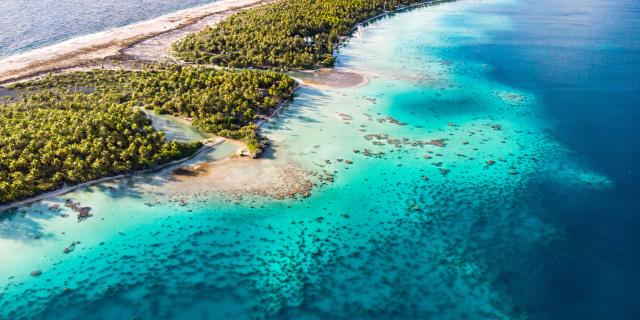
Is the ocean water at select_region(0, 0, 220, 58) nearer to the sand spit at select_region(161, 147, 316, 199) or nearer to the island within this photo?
the island

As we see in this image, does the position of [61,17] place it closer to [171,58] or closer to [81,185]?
[171,58]

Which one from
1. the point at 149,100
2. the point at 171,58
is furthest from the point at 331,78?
the point at 171,58

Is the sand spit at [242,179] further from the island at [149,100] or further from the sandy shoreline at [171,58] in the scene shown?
the island at [149,100]

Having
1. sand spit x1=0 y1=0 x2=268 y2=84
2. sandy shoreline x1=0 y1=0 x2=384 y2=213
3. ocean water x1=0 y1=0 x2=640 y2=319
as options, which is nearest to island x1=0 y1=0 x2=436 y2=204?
sandy shoreline x1=0 y1=0 x2=384 y2=213

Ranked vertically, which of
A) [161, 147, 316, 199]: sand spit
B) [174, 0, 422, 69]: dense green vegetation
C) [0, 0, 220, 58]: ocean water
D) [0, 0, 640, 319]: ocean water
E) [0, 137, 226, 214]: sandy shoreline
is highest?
[0, 0, 220, 58]: ocean water

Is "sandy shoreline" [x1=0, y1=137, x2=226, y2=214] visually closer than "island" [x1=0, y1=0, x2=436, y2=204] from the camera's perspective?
Yes

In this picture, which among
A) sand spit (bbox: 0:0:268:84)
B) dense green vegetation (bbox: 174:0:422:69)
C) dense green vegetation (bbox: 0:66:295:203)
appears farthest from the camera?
dense green vegetation (bbox: 174:0:422:69)

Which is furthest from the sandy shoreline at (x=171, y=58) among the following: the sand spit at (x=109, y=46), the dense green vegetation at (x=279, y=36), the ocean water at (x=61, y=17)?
the dense green vegetation at (x=279, y=36)
